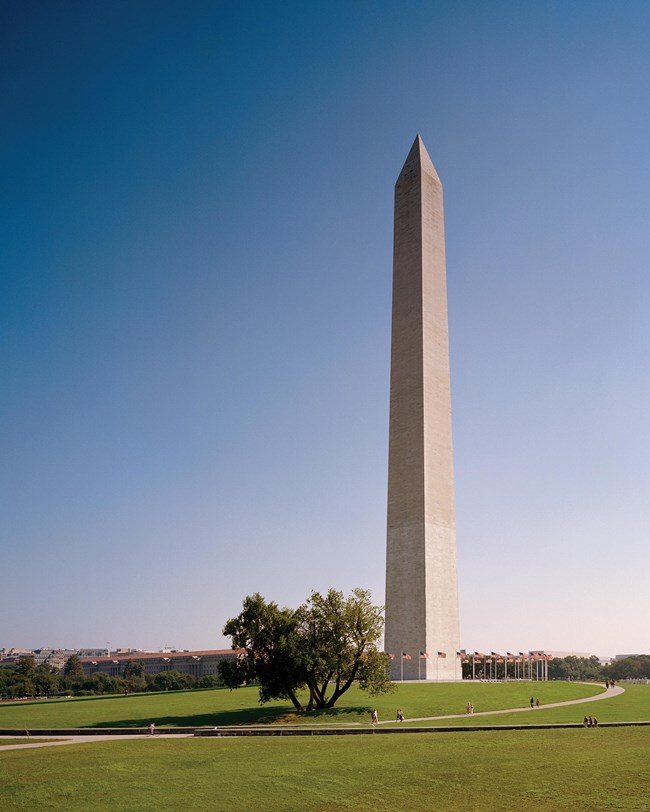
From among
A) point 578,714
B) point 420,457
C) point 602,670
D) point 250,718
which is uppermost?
point 420,457

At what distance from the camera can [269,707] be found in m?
40.3

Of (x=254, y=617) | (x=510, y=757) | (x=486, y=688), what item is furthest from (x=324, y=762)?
(x=486, y=688)

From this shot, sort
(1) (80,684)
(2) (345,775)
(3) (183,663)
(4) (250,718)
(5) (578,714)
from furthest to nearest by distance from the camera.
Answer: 1. (3) (183,663)
2. (1) (80,684)
3. (4) (250,718)
4. (5) (578,714)
5. (2) (345,775)

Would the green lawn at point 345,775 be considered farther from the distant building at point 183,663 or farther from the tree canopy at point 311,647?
the distant building at point 183,663

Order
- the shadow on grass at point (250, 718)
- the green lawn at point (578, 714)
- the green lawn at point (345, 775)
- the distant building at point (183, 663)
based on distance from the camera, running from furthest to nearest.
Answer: the distant building at point (183, 663)
the shadow on grass at point (250, 718)
the green lawn at point (578, 714)
the green lawn at point (345, 775)

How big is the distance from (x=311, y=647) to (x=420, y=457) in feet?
73.7

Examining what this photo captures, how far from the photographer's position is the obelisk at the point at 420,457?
54.6 metres

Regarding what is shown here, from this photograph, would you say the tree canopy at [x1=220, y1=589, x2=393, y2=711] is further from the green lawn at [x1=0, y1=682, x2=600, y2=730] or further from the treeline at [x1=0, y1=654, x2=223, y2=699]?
the treeline at [x1=0, y1=654, x2=223, y2=699]

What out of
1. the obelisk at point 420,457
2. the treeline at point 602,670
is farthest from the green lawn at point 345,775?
the treeline at point 602,670

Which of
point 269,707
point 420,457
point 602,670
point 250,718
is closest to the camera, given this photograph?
point 250,718

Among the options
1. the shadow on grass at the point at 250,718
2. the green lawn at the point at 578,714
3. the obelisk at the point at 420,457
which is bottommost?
the shadow on grass at the point at 250,718

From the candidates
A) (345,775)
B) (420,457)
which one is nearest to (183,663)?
(420,457)

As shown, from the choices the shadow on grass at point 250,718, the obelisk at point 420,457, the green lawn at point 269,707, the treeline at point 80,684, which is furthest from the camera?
the treeline at point 80,684

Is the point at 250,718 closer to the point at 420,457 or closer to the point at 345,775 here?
the point at 345,775
